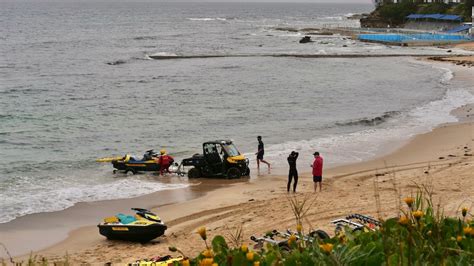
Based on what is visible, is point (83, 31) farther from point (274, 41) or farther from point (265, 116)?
point (265, 116)

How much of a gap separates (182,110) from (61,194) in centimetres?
1740

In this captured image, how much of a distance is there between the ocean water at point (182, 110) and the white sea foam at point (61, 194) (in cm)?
3

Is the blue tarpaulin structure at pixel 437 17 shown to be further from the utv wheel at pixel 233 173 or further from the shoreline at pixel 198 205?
the utv wheel at pixel 233 173

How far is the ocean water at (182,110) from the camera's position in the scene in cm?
2202

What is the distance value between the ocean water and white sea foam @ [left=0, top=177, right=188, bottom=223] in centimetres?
3

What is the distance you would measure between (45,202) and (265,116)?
17339mm

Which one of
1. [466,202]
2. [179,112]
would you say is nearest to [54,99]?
[179,112]

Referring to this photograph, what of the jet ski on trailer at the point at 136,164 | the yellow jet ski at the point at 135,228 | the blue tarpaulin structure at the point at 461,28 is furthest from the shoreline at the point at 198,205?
the blue tarpaulin structure at the point at 461,28

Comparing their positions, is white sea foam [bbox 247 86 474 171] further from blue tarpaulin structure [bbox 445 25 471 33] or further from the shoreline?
blue tarpaulin structure [bbox 445 25 471 33]

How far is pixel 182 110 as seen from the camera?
3588cm

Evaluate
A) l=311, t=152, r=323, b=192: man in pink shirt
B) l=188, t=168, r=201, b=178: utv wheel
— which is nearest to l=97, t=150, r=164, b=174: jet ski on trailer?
l=188, t=168, r=201, b=178: utv wheel

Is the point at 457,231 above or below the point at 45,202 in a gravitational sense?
above

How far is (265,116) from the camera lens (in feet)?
111

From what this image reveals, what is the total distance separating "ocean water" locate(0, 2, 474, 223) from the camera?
22016mm
